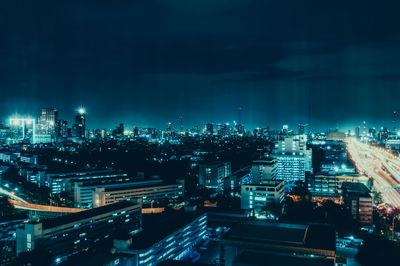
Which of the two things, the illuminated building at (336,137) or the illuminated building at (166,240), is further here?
the illuminated building at (336,137)

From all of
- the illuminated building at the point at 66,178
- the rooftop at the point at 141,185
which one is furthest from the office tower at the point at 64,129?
the rooftop at the point at 141,185

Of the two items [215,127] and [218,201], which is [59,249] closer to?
[218,201]

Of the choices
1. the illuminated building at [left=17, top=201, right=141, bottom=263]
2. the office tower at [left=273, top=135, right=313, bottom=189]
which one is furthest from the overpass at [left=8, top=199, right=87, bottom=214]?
the office tower at [left=273, top=135, right=313, bottom=189]

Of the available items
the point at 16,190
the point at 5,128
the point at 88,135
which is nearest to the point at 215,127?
the point at 88,135

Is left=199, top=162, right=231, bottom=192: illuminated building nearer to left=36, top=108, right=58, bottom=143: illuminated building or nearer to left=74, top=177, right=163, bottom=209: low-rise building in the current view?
left=74, top=177, right=163, bottom=209: low-rise building

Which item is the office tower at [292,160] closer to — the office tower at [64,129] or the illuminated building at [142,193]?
the illuminated building at [142,193]

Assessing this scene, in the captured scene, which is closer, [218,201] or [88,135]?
[218,201]
